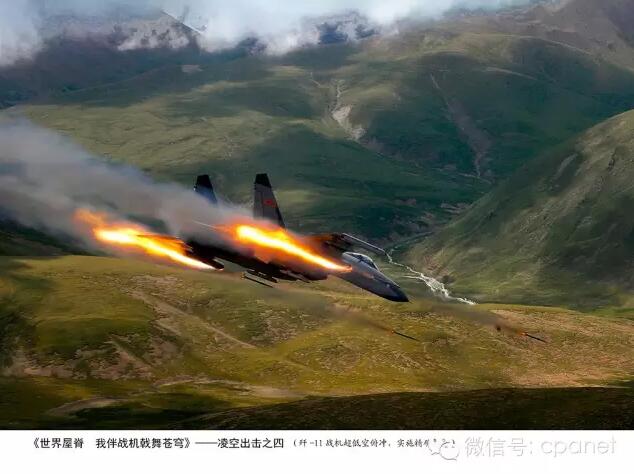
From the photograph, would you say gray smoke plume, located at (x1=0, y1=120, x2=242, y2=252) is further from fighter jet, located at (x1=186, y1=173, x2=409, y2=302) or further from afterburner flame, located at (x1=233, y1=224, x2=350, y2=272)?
fighter jet, located at (x1=186, y1=173, x2=409, y2=302)

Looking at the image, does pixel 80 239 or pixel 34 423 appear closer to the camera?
pixel 80 239

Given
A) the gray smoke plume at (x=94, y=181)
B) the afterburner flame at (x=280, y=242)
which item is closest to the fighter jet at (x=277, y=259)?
the afterburner flame at (x=280, y=242)

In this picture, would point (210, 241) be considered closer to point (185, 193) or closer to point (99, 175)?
point (185, 193)

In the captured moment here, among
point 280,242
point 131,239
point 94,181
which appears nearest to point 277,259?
point 280,242
